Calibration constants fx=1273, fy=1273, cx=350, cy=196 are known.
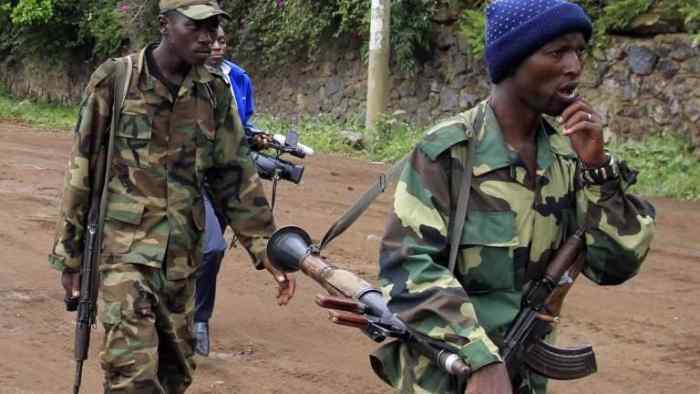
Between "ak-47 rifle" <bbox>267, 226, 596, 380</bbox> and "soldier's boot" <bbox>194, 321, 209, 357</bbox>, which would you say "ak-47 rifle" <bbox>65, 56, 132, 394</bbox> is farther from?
"ak-47 rifle" <bbox>267, 226, 596, 380</bbox>

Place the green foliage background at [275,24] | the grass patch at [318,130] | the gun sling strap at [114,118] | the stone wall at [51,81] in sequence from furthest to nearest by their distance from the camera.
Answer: the stone wall at [51,81] → the grass patch at [318,130] → the green foliage background at [275,24] → the gun sling strap at [114,118]

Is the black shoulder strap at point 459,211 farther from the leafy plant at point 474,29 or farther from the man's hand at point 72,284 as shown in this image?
the leafy plant at point 474,29

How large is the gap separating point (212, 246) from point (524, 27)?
3966 mm

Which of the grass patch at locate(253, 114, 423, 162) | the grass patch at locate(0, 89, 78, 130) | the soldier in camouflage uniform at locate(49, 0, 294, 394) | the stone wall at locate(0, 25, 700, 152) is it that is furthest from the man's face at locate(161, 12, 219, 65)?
the grass patch at locate(0, 89, 78, 130)

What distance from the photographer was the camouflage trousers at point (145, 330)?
5.04 m

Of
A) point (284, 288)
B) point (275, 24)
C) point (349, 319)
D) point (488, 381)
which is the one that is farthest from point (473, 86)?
point (488, 381)

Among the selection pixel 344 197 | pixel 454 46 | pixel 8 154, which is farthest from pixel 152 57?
pixel 454 46

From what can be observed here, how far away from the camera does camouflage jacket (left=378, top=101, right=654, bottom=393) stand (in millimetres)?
3135

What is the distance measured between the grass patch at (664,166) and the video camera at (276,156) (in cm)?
636

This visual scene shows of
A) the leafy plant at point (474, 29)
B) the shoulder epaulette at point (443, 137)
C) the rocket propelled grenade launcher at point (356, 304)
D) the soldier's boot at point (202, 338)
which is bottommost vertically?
the leafy plant at point (474, 29)

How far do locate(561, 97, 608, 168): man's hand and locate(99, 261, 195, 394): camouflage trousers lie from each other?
243cm

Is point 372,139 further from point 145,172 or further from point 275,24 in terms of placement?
point 145,172

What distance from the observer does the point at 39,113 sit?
2606 centimetres

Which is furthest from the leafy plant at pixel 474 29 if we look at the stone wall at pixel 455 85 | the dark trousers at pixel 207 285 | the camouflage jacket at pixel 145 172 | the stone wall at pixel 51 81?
the stone wall at pixel 51 81
